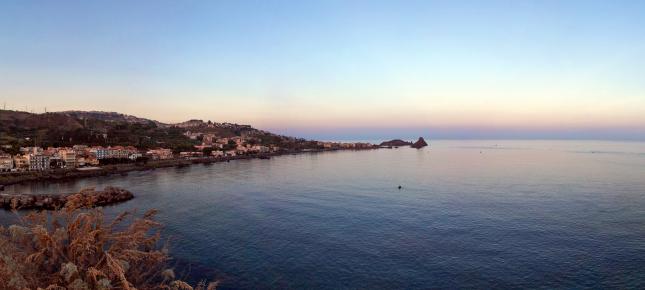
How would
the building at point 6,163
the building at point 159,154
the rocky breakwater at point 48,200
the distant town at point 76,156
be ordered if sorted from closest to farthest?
the rocky breakwater at point 48,200 → the building at point 6,163 → the distant town at point 76,156 → the building at point 159,154

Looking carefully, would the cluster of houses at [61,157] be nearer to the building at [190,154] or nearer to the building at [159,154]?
the building at [159,154]

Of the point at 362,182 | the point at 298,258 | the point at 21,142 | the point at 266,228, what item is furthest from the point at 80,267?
the point at 21,142

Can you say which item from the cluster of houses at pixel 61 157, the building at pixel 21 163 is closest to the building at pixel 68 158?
the cluster of houses at pixel 61 157

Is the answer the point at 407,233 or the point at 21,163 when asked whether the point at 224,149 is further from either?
the point at 407,233

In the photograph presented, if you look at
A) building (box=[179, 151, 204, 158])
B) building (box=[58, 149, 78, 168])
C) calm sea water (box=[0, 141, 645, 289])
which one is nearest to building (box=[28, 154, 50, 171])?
building (box=[58, 149, 78, 168])

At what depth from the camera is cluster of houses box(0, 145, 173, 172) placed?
79.2 m

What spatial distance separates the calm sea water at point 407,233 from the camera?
2397 centimetres

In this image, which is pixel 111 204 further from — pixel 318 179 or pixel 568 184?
pixel 568 184

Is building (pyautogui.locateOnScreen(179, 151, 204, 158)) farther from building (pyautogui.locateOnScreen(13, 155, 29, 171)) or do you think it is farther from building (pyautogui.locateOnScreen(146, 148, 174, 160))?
building (pyautogui.locateOnScreen(13, 155, 29, 171))

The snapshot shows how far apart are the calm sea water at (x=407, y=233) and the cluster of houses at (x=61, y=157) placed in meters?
22.4

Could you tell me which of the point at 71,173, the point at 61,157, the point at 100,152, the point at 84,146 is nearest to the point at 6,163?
the point at 61,157

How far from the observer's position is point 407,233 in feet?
109

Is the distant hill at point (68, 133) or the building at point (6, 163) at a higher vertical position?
the distant hill at point (68, 133)

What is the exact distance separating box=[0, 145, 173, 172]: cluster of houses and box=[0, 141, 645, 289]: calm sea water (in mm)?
22394
